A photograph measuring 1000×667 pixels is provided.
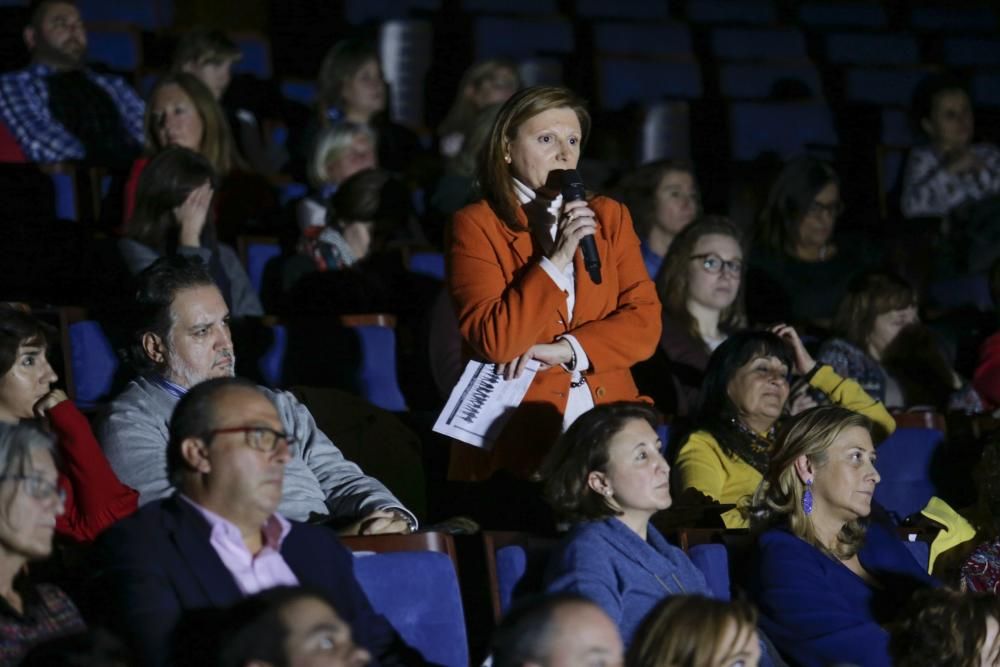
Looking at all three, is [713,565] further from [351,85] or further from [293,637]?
[351,85]

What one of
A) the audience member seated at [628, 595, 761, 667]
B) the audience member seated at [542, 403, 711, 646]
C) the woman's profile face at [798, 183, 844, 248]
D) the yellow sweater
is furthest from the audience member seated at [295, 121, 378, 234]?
the audience member seated at [628, 595, 761, 667]

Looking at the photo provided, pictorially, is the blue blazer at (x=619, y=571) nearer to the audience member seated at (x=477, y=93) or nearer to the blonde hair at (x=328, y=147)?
the blonde hair at (x=328, y=147)

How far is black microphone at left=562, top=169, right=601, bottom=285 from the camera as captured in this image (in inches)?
113

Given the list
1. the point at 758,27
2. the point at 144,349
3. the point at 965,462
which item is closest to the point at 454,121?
the point at 758,27

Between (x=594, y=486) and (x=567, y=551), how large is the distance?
0.16m

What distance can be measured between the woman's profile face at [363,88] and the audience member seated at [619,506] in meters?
2.64

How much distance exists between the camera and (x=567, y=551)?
2.61 metres

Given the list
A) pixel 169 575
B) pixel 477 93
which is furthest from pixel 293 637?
pixel 477 93

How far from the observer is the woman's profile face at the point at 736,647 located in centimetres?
218

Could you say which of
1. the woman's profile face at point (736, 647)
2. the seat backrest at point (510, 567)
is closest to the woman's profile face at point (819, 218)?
the seat backrest at point (510, 567)

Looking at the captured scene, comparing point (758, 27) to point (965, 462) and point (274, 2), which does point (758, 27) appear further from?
point (965, 462)

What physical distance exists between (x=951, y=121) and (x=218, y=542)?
158 inches

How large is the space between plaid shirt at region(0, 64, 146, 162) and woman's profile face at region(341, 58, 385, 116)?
85cm

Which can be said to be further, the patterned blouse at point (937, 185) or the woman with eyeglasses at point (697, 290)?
the patterned blouse at point (937, 185)
